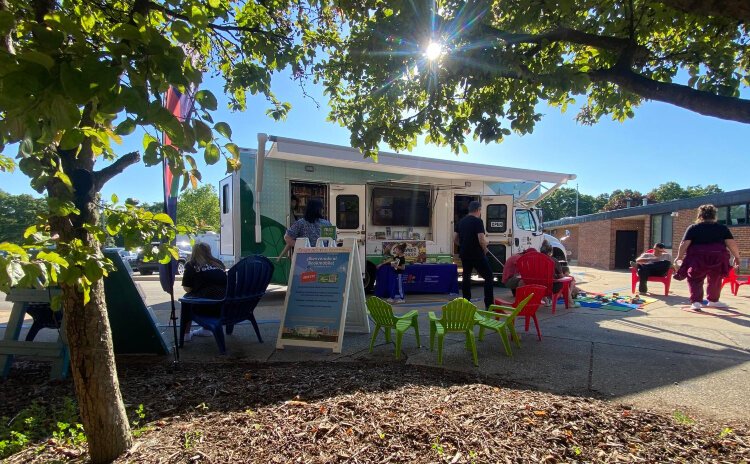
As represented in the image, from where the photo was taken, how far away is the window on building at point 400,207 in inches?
396

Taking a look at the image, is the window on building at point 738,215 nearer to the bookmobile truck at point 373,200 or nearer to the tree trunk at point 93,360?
the bookmobile truck at point 373,200

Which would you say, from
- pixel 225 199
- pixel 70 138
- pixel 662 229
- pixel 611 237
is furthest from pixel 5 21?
pixel 611 237

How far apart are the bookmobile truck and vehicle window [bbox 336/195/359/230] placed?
0.08 feet

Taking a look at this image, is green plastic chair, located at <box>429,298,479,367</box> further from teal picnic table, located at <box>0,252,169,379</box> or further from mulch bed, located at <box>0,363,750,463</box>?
teal picnic table, located at <box>0,252,169,379</box>

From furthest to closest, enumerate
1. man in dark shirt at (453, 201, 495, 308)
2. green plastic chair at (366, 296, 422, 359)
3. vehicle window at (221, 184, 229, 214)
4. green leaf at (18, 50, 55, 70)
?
vehicle window at (221, 184, 229, 214) < man in dark shirt at (453, 201, 495, 308) < green plastic chair at (366, 296, 422, 359) < green leaf at (18, 50, 55, 70)

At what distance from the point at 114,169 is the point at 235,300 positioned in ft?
8.27

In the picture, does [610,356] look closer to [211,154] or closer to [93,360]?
[211,154]

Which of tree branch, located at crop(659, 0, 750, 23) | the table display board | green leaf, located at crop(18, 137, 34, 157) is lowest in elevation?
the table display board

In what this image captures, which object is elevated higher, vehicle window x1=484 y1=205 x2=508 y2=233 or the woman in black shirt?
vehicle window x1=484 y1=205 x2=508 y2=233

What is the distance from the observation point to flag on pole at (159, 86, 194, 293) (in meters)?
1.72

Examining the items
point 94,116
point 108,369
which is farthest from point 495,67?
point 108,369

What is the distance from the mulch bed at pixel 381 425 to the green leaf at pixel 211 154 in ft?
5.15

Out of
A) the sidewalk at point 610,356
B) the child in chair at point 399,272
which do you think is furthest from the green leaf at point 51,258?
the child in chair at point 399,272

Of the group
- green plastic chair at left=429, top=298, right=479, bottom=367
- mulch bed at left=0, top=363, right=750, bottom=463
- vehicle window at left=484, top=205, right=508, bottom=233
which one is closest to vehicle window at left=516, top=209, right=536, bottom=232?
vehicle window at left=484, top=205, right=508, bottom=233
